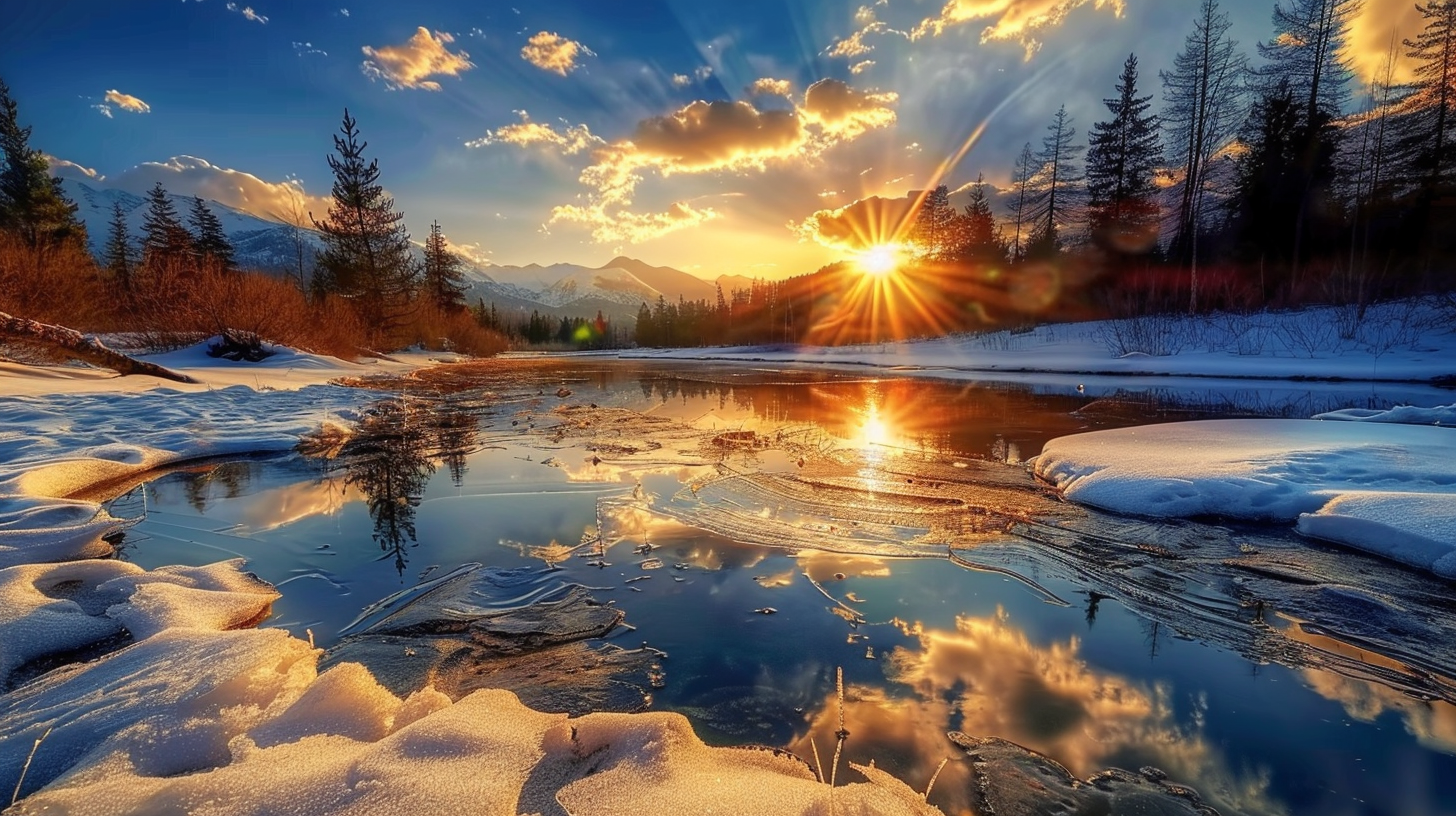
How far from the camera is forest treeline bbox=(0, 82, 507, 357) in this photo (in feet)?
58.0

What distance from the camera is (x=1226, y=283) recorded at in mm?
25094

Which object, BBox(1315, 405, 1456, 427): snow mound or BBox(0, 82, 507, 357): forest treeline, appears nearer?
BBox(1315, 405, 1456, 427): snow mound

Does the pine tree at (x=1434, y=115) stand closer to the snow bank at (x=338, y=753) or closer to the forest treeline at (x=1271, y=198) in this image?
the forest treeline at (x=1271, y=198)

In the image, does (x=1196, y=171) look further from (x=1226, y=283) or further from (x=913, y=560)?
(x=913, y=560)

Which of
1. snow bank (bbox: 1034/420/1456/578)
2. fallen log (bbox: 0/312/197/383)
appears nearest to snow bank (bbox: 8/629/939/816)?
snow bank (bbox: 1034/420/1456/578)

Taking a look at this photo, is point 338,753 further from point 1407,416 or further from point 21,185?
point 21,185

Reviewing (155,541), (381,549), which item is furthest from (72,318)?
(381,549)

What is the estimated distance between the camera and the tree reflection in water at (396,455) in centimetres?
495

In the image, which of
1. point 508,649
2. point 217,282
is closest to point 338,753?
point 508,649

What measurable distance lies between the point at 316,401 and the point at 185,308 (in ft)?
37.4

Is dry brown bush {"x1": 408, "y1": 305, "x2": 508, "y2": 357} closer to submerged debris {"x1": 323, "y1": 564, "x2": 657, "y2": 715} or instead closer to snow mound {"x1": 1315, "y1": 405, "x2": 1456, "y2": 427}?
submerged debris {"x1": 323, "y1": 564, "x2": 657, "y2": 715}

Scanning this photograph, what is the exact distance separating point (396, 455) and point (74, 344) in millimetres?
8267

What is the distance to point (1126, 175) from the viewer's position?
1233 inches

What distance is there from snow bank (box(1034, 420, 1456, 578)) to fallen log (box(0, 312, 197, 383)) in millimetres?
15898
